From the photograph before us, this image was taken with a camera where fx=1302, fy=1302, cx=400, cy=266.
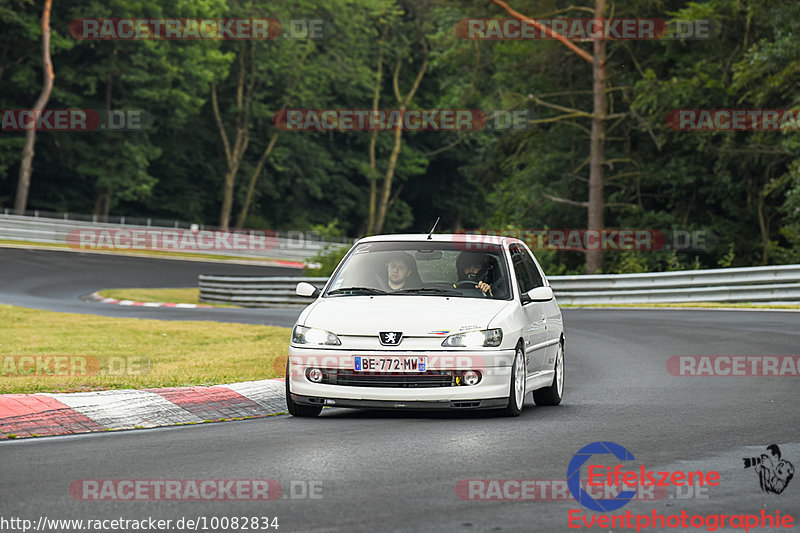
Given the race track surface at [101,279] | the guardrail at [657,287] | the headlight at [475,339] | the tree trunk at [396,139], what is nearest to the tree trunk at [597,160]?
the guardrail at [657,287]

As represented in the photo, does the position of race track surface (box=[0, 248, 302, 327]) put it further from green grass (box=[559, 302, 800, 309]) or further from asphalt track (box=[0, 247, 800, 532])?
asphalt track (box=[0, 247, 800, 532])

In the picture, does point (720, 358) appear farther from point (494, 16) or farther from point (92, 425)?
point (494, 16)

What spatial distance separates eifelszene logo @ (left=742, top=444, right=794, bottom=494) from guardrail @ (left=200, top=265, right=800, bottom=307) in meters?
19.2

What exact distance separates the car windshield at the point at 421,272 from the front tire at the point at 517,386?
67cm

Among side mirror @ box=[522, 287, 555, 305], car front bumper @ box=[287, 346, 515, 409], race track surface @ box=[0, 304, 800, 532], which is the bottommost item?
race track surface @ box=[0, 304, 800, 532]

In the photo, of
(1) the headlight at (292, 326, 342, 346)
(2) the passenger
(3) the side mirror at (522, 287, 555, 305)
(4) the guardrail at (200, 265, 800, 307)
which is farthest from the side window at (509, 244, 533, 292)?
(4) the guardrail at (200, 265, 800, 307)

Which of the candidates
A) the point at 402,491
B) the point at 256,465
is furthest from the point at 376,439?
the point at 402,491

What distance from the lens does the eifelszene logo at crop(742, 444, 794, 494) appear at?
7.32 m

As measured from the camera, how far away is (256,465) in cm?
806

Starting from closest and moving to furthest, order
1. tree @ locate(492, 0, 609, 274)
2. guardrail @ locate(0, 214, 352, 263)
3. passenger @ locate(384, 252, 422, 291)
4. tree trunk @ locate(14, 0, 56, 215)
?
passenger @ locate(384, 252, 422, 291) < tree @ locate(492, 0, 609, 274) < guardrail @ locate(0, 214, 352, 263) < tree trunk @ locate(14, 0, 56, 215)

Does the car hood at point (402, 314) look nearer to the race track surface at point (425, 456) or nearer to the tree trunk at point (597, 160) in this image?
the race track surface at point (425, 456)

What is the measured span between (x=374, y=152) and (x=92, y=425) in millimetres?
78325

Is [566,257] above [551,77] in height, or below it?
below

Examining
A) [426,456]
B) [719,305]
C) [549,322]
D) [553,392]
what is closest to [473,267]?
[549,322]
